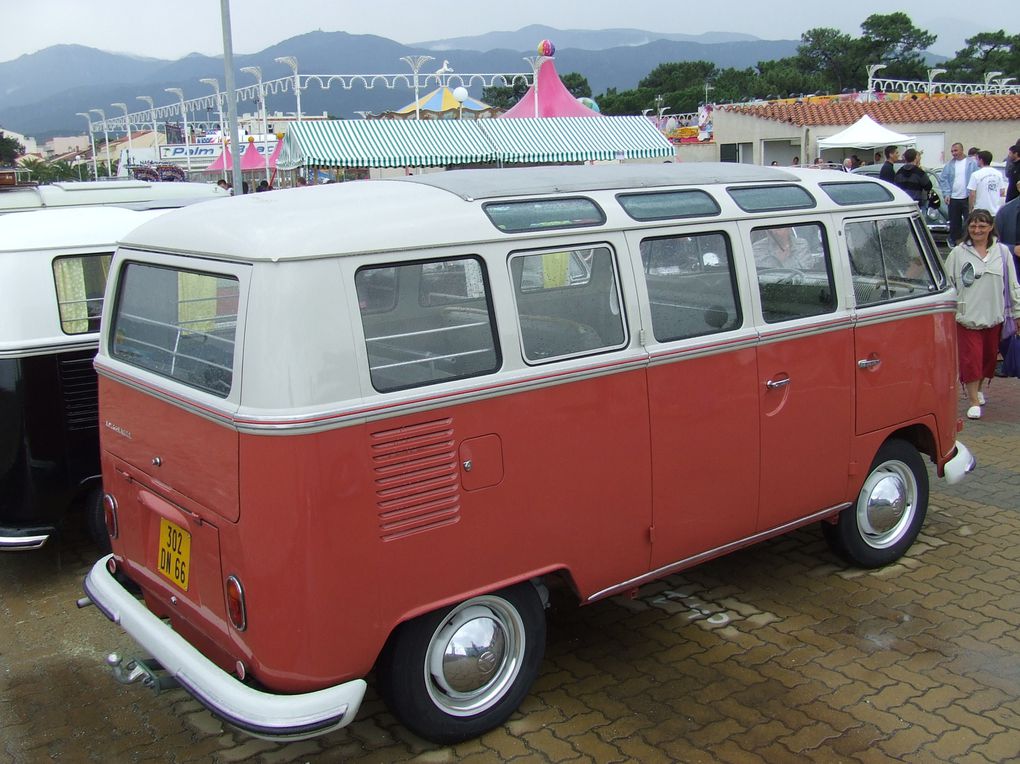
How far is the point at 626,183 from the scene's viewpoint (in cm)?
407

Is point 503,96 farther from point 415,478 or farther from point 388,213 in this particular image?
point 415,478

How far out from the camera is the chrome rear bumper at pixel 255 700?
301 cm

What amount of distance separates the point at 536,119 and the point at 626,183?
47.2 feet

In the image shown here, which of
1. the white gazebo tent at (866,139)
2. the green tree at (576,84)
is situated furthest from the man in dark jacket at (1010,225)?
the green tree at (576,84)

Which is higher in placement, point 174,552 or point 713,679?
point 174,552

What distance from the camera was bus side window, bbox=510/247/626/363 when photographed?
3.68 metres

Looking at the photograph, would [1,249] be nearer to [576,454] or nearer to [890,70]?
[576,454]

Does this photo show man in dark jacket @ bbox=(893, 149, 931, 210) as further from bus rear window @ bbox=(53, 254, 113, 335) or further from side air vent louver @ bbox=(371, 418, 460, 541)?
side air vent louver @ bbox=(371, 418, 460, 541)

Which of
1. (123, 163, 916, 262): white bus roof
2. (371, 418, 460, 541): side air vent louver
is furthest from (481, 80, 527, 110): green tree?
(371, 418, 460, 541): side air vent louver

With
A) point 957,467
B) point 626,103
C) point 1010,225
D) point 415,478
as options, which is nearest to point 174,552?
point 415,478

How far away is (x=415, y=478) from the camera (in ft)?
10.6

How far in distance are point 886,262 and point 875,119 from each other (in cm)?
2872

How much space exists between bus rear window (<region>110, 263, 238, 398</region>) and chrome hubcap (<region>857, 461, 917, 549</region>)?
11.6 feet

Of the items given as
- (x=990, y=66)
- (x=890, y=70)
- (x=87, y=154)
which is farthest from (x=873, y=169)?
(x=87, y=154)
